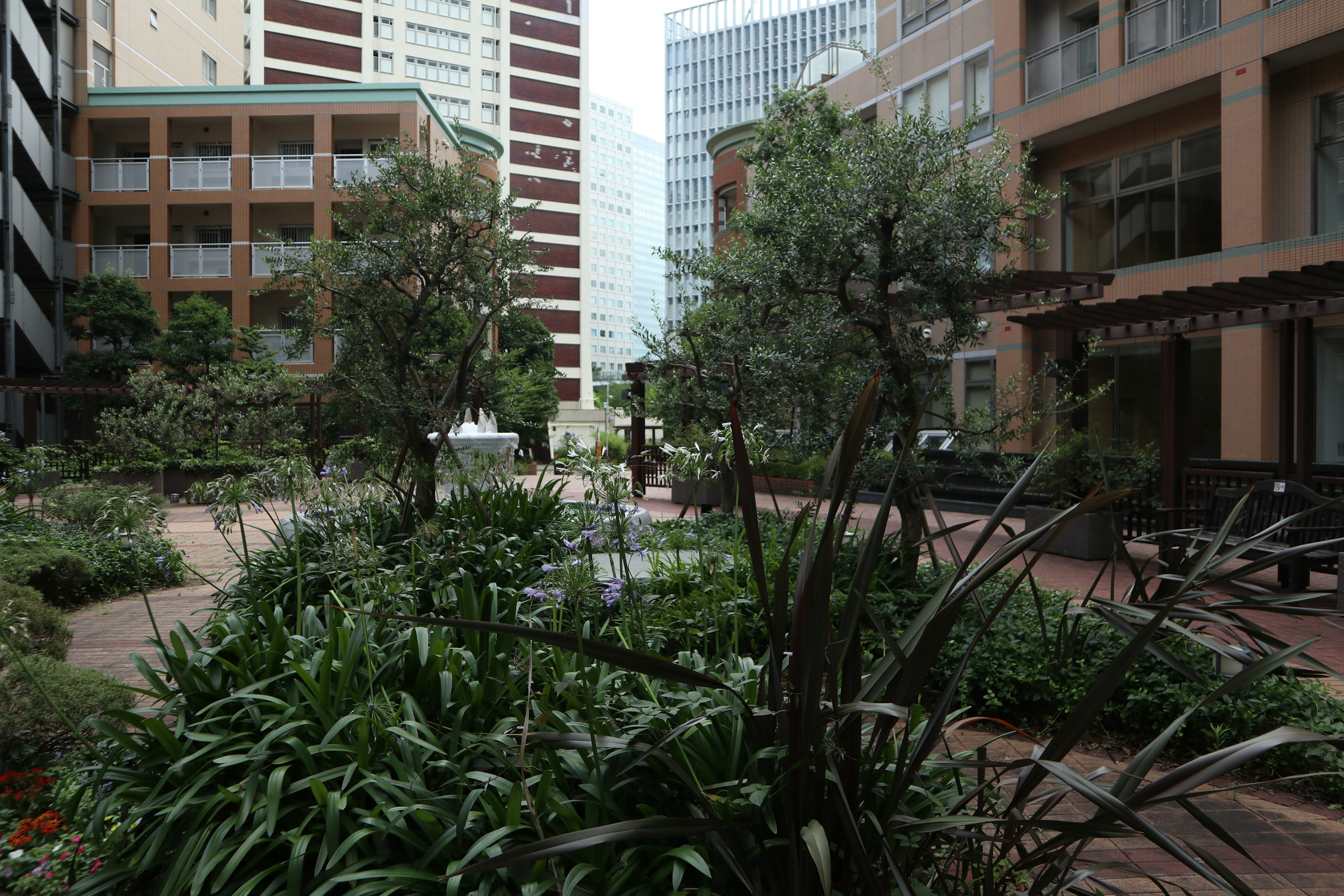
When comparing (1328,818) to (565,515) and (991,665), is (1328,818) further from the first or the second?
(565,515)

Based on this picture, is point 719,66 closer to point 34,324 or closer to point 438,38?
point 438,38

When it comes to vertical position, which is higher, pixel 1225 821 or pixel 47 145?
pixel 47 145

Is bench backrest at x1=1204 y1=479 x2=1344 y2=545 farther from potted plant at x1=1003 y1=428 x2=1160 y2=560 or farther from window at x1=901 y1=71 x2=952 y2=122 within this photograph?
window at x1=901 y1=71 x2=952 y2=122

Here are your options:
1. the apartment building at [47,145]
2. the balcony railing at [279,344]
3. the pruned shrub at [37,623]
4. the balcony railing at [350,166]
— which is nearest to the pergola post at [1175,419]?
the pruned shrub at [37,623]

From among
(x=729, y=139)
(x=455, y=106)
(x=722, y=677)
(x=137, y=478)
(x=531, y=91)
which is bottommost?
(x=137, y=478)

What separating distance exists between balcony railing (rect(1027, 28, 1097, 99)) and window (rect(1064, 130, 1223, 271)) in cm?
174

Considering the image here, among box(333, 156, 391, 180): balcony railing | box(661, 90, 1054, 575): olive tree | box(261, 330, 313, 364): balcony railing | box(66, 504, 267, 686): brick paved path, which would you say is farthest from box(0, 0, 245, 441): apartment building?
box(661, 90, 1054, 575): olive tree

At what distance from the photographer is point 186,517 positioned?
667 inches

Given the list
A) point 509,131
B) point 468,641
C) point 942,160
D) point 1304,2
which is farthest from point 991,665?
point 509,131

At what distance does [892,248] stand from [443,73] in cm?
5736

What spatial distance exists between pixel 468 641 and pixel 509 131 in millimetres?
60147

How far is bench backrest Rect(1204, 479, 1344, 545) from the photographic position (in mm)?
8078

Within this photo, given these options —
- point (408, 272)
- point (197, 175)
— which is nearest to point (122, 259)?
point (197, 175)

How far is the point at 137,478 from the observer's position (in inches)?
786
